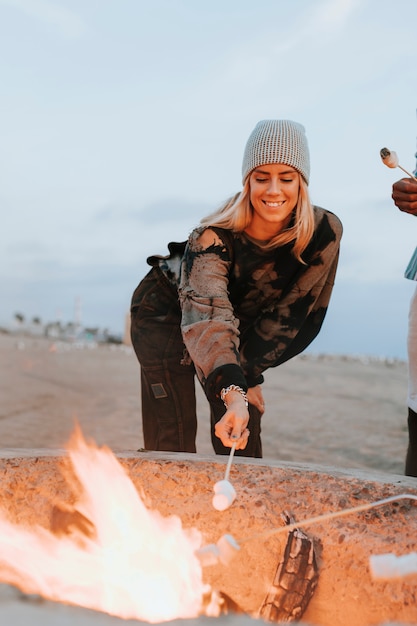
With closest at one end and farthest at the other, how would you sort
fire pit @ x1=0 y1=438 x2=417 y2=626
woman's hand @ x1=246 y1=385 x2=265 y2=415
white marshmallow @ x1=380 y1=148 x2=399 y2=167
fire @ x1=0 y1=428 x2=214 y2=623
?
1. fire @ x1=0 y1=428 x2=214 y2=623
2. fire pit @ x1=0 y1=438 x2=417 y2=626
3. white marshmallow @ x1=380 y1=148 x2=399 y2=167
4. woman's hand @ x1=246 y1=385 x2=265 y2=415

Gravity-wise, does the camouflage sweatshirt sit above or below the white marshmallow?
below

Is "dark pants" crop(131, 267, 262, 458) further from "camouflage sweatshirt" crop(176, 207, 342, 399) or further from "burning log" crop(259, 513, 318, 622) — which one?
"burning log" crop(259, 513, 318, 622)

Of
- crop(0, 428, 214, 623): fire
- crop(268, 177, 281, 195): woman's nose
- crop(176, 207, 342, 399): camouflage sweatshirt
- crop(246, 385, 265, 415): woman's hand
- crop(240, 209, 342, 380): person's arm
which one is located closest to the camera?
crop(0, 428, 214, 623): fire

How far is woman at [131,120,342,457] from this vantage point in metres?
2.11

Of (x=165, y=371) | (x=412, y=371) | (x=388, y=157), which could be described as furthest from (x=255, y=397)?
(x=388, y=157)

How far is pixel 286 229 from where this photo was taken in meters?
2.33

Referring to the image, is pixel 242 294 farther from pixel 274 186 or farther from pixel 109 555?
pixel 109 555

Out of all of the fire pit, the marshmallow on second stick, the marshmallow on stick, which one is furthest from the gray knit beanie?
the marshmallow on second stick

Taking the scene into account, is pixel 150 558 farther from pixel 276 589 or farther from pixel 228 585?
pixel 276 589

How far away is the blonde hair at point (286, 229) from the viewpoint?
7.54ft

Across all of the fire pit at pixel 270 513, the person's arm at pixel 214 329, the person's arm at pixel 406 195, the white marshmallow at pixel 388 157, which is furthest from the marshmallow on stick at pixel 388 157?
the fire pit at pixel 270 513

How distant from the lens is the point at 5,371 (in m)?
8.74

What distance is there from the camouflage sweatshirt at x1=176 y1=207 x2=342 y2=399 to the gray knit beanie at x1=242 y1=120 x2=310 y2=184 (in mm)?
223

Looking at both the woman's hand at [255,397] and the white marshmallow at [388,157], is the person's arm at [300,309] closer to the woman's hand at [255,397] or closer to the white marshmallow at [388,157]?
the woman's hand at [255,397]
